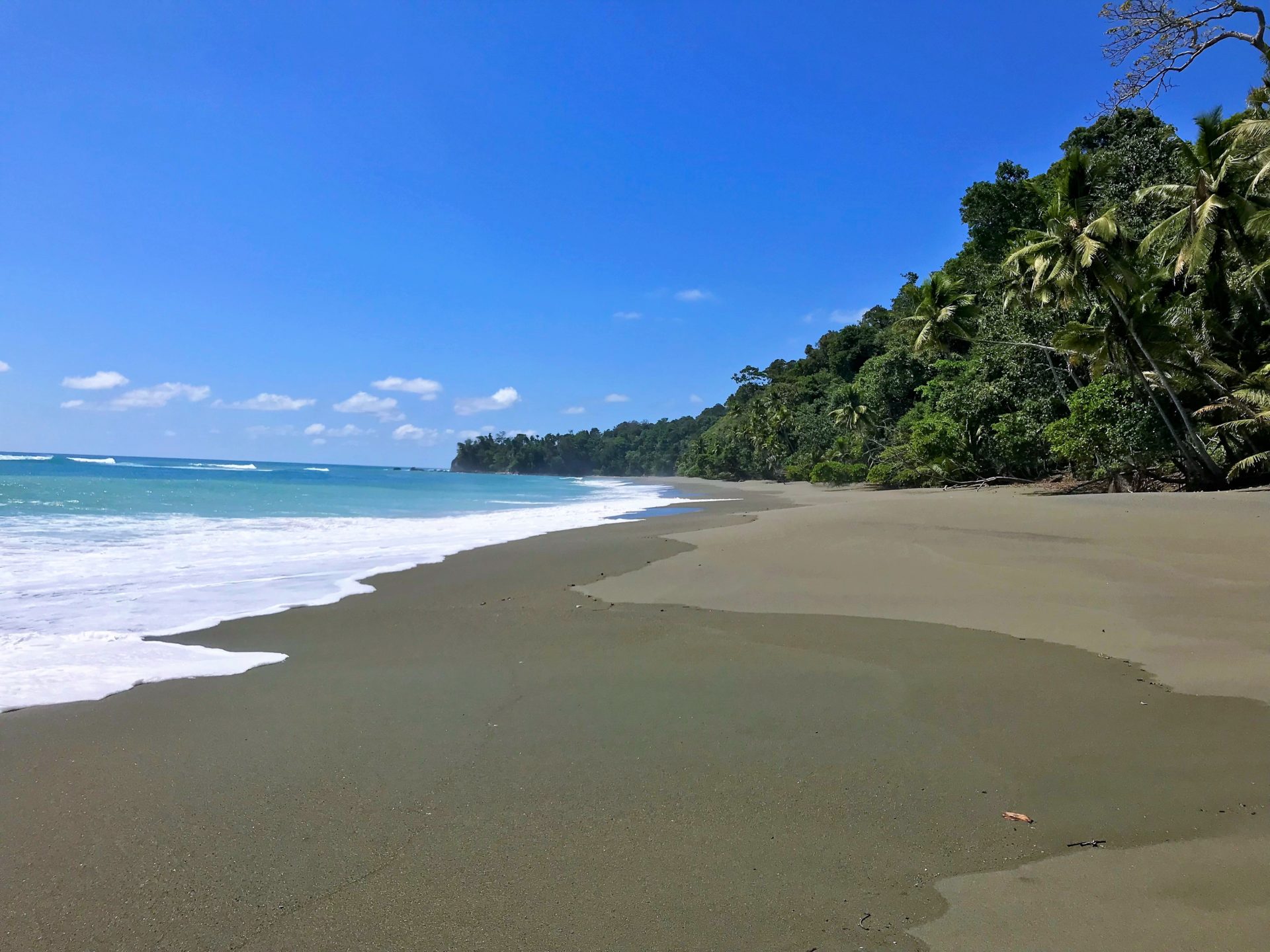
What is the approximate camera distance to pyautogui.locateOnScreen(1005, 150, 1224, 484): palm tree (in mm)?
15930

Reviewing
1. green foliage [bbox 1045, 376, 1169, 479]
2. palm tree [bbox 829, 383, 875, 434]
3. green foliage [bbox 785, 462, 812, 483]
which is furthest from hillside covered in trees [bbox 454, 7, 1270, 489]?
green foliage [bbox 785, 462, 812, 483]

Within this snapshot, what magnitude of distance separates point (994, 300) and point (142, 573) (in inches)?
1155

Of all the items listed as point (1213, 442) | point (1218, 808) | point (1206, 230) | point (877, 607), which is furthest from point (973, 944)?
point (1213, 442)

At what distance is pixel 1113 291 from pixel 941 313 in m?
14.4

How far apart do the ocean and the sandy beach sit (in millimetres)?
706

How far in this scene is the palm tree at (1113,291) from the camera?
52.3 ft

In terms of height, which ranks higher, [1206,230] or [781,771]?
[1206,230]

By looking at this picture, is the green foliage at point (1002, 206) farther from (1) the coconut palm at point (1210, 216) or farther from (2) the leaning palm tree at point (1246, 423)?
(2) the leaning palm tree at point (1246, 423)

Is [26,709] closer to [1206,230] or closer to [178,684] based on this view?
[178,684]

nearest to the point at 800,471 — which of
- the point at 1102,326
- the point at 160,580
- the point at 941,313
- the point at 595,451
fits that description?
the point at 941,313

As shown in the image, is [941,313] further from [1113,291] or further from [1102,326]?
[1113,291]

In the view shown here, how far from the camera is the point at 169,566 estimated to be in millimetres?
10109

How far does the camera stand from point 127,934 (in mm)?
2262

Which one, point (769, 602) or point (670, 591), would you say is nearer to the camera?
point (769, 602)
